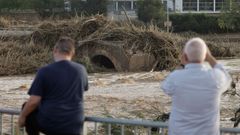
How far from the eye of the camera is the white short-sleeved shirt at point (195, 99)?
17.2ft

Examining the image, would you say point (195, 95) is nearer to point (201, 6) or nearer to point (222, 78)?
point (222, 78)

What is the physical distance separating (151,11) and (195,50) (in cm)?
7149

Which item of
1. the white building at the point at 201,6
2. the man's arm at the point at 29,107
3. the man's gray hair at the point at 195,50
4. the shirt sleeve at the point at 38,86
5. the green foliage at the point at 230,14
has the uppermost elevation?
the man's gray hair at the point at 195,50

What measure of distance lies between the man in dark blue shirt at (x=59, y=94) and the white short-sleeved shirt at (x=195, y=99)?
0.90 meters


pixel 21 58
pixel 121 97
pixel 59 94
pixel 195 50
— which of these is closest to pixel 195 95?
pixel 195 50

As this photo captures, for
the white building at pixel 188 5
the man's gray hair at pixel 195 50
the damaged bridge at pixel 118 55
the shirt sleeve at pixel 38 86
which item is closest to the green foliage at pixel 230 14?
the damaged bridge at pixel 118 55

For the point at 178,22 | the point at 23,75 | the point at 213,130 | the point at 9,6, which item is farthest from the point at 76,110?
the point at 9,6

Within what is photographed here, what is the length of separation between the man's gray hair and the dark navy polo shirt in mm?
1117

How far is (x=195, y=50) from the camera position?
516cm

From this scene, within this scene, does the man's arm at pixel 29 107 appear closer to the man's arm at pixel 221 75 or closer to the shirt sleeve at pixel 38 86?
the shirt sleeve at pixel 38 86

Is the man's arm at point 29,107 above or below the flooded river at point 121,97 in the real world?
above

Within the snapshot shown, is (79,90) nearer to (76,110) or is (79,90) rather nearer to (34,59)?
(76,110)

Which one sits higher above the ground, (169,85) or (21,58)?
(169,85)

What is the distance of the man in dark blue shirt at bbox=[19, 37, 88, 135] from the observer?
562 centimetres
